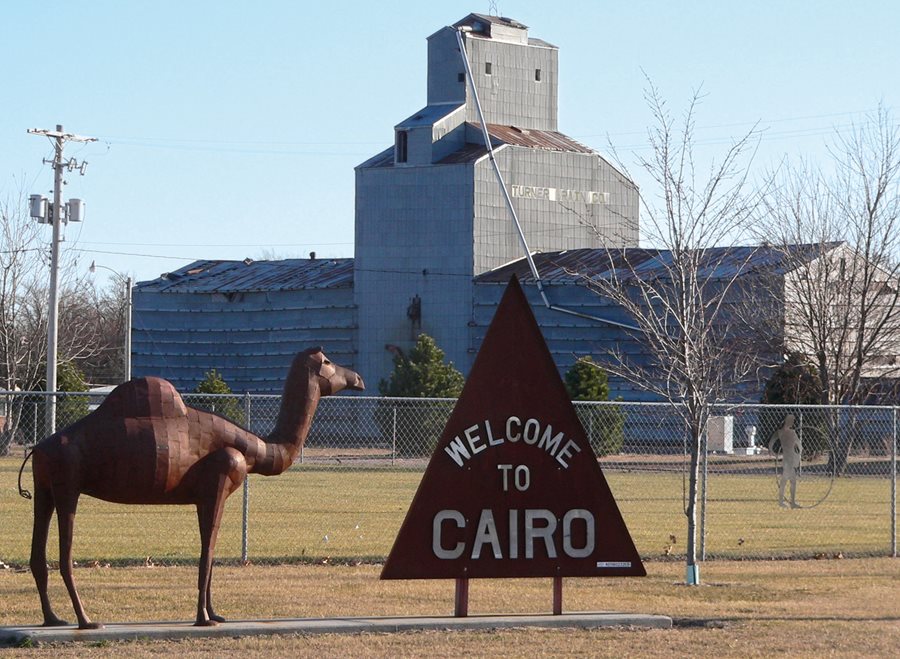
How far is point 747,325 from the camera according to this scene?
46.2 meters

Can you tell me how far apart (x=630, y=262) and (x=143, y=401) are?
120ft

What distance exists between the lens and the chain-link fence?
1950cm

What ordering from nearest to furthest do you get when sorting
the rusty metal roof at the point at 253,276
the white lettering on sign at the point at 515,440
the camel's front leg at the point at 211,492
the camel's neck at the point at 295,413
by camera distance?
the camel's front leg at the point at 211,492 → the camel's neck at the point at 295,413 → the white lettering on sign at the point at 515,440 → the rusty metal roof at the point at 253,276

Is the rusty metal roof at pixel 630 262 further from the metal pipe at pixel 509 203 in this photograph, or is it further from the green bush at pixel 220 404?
the green bush at pixel 220 404

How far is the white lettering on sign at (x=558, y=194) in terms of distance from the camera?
6247 centimetres

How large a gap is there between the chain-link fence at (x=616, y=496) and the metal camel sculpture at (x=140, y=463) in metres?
4.48

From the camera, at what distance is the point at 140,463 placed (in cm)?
1103

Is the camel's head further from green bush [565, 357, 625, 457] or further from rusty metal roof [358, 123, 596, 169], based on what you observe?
rusty metal roof [358, 123, 596, 169]

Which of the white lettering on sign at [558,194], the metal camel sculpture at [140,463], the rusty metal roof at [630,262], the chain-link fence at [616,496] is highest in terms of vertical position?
the white lettering on sign at [558,194]

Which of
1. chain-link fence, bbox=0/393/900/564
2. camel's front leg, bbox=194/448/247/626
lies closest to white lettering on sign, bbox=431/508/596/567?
camel's front leg, bbox=194/448/247/626

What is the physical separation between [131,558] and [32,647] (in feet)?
22.9

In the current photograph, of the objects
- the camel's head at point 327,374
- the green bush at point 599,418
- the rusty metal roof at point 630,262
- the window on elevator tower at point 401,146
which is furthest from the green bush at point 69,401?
the window on elevator tower at point 401,146

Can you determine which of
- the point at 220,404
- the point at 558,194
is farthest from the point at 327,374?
the point at 558,194

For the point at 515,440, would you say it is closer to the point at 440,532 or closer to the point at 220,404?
the point at 440,532
